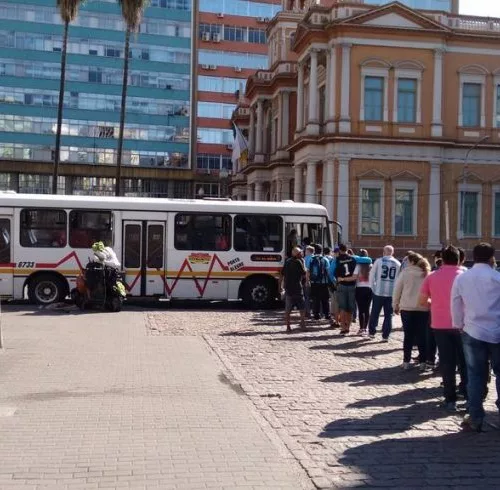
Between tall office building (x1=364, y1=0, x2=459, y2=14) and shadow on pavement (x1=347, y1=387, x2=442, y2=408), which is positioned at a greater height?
tall office building (x1=364, y1=0, x2=459, y2=14)

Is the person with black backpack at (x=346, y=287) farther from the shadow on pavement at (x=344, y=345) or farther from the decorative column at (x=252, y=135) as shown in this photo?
the decorative column at (x=252, y=135)

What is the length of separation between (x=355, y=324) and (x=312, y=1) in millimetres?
45100

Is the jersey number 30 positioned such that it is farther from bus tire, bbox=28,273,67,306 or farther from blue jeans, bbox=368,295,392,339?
bus tire, bbox=28,273,67,306

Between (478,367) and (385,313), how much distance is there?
23.1 feet

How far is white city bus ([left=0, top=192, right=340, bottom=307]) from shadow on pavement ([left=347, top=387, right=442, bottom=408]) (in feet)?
38.0

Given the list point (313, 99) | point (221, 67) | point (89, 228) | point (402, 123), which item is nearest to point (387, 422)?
point (89, 228)

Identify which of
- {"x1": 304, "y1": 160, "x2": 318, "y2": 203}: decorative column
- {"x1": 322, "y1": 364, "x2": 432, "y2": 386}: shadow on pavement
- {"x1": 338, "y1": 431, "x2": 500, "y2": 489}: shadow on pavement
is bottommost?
{"x1": 322, "y1": 364, "x2": 432, "y2": 386}: shadow on pavement

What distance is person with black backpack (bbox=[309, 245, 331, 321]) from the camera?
1748cm

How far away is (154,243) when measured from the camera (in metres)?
20.8

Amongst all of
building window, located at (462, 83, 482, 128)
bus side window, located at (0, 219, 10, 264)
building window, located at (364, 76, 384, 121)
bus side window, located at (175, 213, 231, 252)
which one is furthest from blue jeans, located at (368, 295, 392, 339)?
building window, located at (462, 83, 482, 128)

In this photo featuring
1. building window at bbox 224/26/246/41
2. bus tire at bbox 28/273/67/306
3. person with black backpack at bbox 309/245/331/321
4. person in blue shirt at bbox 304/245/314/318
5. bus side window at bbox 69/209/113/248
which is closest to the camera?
person with black backpack at bbox 309/245/331/321

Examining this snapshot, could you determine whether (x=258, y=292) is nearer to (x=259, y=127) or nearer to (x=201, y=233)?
(x=201, y=233)

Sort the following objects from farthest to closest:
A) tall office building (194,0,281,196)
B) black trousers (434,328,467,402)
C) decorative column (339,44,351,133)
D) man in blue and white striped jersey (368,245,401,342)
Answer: tall office building (194,0,281,196) → decorative column (339,44,351,133) → man in blue and white striped jersey (368,245,401,342) → black trousers (434,328,467,402)

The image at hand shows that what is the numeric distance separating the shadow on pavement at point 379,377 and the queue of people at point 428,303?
0.32 m
